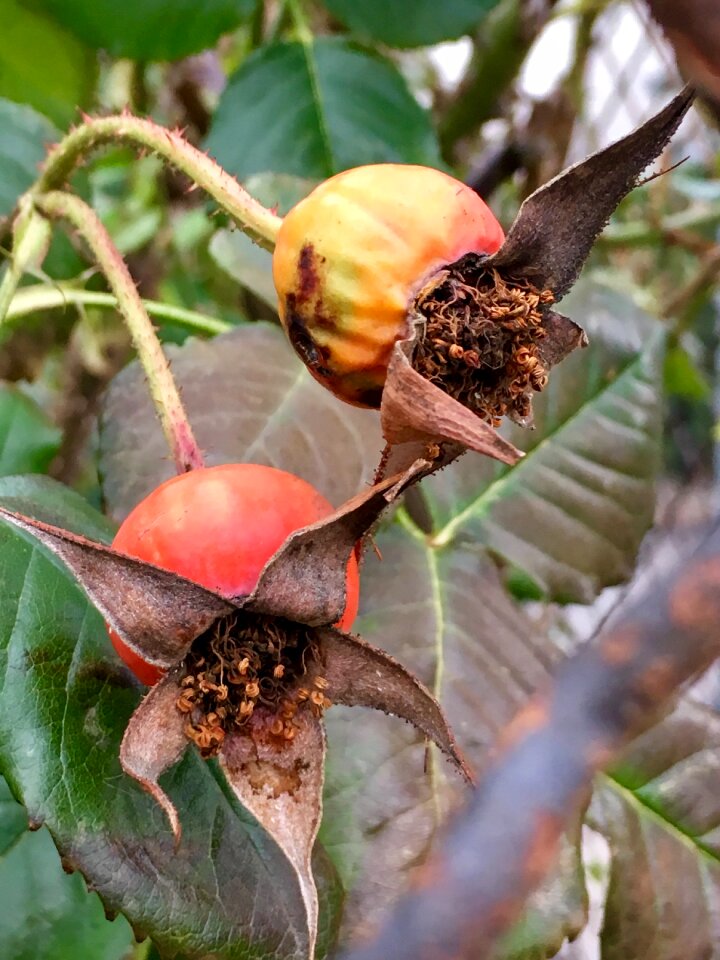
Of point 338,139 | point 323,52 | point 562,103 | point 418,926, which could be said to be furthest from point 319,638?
point 562,103

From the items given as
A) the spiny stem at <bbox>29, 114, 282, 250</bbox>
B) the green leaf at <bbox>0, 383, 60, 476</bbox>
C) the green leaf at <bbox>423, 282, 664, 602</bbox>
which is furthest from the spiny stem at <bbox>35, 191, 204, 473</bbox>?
the green leaf at <bbox>423, 282, 664, 602</bbox>

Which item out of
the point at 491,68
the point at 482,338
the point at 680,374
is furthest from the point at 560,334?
the point at 680,374

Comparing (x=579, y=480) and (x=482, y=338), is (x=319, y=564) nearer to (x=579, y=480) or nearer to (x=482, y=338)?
(x=482, y=338)

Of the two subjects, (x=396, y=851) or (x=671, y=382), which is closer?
(x=396, y=851)

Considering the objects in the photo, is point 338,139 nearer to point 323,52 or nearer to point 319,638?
point 323,52

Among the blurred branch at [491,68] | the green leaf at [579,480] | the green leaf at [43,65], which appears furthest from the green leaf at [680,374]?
the green leaf at [43,65]

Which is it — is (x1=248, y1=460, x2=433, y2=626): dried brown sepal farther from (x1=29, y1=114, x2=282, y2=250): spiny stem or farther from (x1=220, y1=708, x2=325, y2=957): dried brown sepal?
(x1=29, y1=114, x2=282, y2=250): spiny stem
